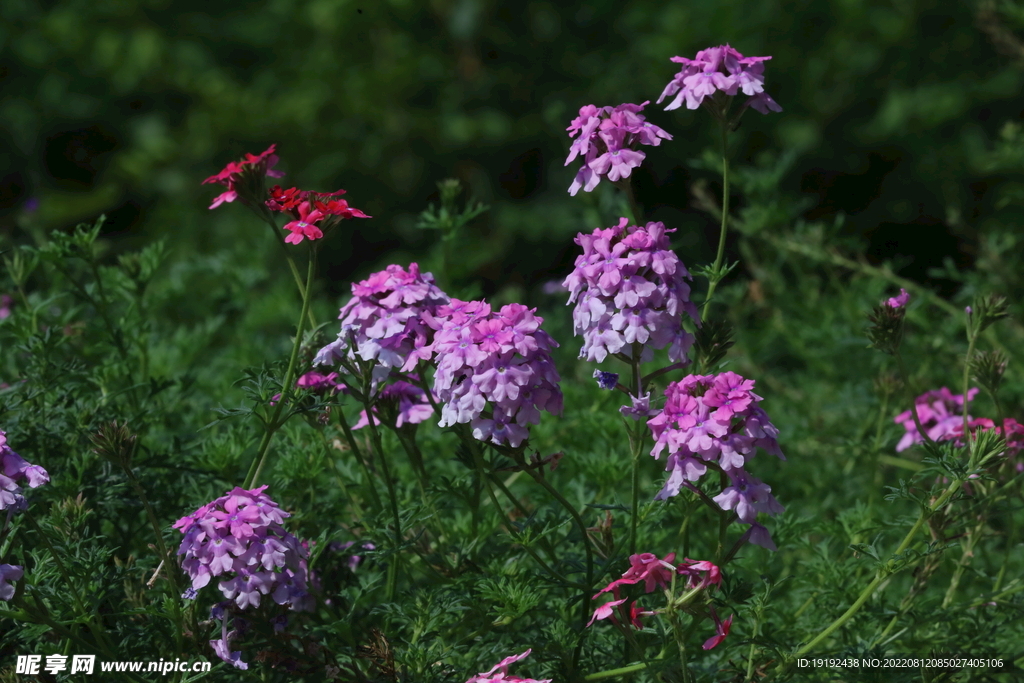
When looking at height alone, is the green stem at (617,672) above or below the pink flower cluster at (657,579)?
below

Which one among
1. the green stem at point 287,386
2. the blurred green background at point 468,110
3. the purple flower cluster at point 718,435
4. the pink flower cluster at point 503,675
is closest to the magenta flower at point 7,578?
the green stem at point 287,386

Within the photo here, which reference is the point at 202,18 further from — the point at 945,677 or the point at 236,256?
the point at 945,677

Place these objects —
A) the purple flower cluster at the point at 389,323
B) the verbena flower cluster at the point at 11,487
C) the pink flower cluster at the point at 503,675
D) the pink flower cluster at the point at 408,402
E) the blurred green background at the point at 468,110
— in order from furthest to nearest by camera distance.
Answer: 1. the blurred green background at the point at 468,110
2. the pink flower cluster at the point at 408,402
3. the purple flower cluster at the point at 389,323
4. the pink flower cluster at the point at 503,675
5. the verbena flower cluster at the point at 11,487

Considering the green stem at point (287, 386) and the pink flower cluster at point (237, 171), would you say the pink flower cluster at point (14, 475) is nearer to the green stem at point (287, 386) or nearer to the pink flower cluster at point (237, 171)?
the green stem at point (287, 386)

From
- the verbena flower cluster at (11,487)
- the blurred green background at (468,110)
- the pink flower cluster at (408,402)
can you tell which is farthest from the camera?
the blurred green background at (468,110)

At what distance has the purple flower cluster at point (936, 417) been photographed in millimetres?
2613

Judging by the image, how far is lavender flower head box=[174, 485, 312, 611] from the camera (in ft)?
6.30

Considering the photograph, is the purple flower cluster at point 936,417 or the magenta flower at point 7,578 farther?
the purple flower cluster at point 936,417

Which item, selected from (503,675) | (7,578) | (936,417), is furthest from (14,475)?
(936,417)

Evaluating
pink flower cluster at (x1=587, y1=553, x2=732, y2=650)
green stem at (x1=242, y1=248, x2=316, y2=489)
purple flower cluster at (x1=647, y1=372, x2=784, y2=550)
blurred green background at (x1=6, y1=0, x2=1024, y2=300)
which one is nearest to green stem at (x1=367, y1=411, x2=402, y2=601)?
green stem at (x1=242, y1=248, x2=316, y2=489)

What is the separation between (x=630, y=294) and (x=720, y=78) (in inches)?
20.2

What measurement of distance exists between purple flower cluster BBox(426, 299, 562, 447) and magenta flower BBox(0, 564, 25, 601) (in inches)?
29.9

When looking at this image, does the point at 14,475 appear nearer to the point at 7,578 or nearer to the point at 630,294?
the point at 7,578

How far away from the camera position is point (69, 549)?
6.68 feet
